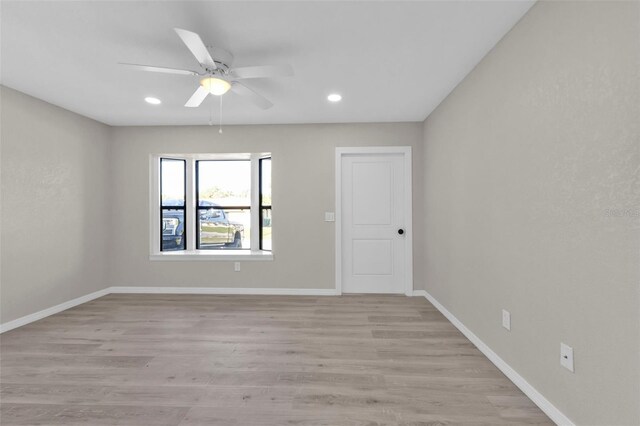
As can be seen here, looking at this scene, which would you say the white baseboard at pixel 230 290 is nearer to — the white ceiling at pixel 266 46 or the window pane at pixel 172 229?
Answer: the window pane at pixel 172 229

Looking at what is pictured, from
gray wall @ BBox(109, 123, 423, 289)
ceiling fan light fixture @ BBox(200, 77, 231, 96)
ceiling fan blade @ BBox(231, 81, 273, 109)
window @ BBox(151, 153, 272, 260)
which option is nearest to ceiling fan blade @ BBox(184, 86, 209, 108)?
ceiling fan light fixture @ BBox(200, 77, 231, 96)

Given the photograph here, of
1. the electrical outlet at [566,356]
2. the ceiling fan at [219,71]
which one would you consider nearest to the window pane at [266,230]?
the ceiling fan at [219,71]

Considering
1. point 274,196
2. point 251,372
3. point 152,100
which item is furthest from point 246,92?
point 251,372

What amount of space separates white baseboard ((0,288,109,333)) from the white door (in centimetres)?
339

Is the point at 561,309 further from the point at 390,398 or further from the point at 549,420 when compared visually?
the point at 390,398

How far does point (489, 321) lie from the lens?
2330 mm

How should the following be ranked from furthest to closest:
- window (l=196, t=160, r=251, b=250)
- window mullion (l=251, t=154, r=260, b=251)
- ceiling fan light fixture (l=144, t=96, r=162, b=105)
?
window (l=196, t=160, r=251, b=250) → window mullion (l=251, t=154, r=260, b=251) → ceiling fan light fixture (l=144, t=96, r=162, b=105)

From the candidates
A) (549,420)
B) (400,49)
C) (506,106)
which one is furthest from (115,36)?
(549,420)

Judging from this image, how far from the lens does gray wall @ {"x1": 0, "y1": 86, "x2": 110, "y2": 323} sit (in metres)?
2.99

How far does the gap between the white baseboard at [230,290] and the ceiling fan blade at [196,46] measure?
297cm

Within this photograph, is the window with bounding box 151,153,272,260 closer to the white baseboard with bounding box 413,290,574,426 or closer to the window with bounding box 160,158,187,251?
the window with bounding box 160,158,187,251

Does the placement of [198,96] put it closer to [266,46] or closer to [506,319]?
[266,46]

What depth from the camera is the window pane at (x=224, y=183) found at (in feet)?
15.1

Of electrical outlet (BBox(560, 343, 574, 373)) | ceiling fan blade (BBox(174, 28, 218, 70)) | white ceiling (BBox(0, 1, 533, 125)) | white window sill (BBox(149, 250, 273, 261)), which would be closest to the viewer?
electrical outlet (BBox(560, 343, 574, 373))
